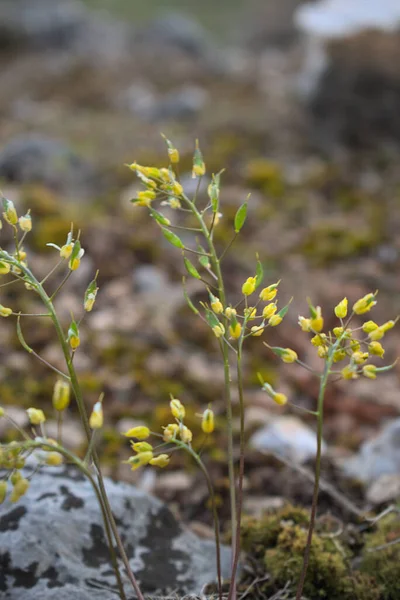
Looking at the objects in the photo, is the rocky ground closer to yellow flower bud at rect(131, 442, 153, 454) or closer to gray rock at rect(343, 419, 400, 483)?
gray rock at rect(343, 419, 400, 483)

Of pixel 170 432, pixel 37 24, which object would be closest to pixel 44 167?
pixel 170 432

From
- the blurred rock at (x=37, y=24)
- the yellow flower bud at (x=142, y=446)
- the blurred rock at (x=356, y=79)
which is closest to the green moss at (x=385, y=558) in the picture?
the yellow flower bud at (x=142, y=446)

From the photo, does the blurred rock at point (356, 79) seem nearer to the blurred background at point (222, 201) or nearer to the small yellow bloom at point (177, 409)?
the blurred background at point (222, 201)

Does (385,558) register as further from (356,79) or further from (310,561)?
(356,79)

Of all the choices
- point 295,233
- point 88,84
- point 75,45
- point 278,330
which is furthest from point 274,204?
point 75,45

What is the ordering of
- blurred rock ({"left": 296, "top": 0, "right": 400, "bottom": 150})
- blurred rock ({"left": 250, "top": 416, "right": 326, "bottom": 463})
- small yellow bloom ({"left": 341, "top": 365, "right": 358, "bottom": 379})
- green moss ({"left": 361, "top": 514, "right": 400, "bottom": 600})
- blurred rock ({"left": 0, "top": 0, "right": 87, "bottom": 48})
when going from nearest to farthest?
small yellow bloom ({"left": 341, "top": 365, "right": 358, "bottom": 379}) → green moss ({"left": 361, "top": 514, "right": 400, "bottom": 600}) → blurred rock ({"left": 250, "top": 416, "right": 326, "bottom": 463}) → blurred rock ({"left": 296, "top": 0, "right": 400, "bottom": 150}) → blurred rock ({"left": 0, "top": 0, "right": 87, "bottom": 48})

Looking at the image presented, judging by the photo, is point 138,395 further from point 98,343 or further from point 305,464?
point 305,464

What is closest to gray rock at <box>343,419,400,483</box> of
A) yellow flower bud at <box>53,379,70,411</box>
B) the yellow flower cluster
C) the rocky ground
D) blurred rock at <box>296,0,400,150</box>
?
the rocky ground
